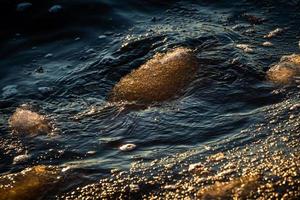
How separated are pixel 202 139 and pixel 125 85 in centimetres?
134

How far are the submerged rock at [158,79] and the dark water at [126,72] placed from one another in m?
0.13

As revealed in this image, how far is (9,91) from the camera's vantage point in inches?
201

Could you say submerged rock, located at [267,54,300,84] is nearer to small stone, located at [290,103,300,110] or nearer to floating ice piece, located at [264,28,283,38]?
small stone, located at [290,103,300,110]

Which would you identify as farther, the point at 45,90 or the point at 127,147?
the point at 45,90

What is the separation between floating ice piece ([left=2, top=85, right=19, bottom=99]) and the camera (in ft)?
16.5

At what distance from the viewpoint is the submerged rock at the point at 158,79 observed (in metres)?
4.55

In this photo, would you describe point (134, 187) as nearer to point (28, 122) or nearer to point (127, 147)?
point (127, 147)

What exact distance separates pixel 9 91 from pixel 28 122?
0.90 m

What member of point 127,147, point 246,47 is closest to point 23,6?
point 246,47

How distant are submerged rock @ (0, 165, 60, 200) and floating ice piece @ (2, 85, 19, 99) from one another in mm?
1571

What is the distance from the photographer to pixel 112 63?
5340 millimetres

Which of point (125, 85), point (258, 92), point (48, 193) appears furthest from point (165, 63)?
point (48, 193)

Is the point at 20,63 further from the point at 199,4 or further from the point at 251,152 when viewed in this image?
the point at 251,152

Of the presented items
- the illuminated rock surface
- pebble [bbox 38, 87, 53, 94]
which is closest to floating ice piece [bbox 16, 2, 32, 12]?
pebble [bbox 38, 87, 53, 94]
